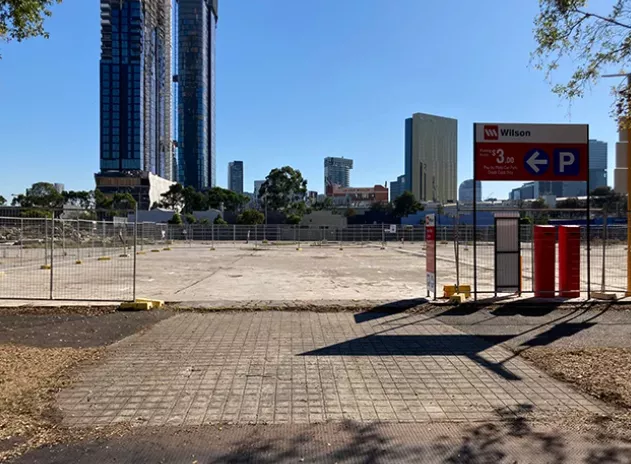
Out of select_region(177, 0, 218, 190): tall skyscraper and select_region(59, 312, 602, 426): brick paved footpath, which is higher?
select_region(177, 0, 218, 190): tall skyscraper

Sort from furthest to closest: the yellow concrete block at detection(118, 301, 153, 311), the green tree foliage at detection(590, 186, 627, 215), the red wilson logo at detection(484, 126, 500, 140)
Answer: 1. the green tree foliage at detection(590, 186, 627, 215)
2. the red wilson logo at detection(484, 126, 500, 140)
3. the yellow concrete block at detection(118, 301, 153, 311)

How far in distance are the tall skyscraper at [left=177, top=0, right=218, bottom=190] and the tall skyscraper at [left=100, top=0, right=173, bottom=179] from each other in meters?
27.8

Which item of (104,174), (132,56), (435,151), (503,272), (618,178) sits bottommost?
(503,272)

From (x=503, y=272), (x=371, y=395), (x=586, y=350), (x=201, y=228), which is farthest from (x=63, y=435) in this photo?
(x=201, y=228)

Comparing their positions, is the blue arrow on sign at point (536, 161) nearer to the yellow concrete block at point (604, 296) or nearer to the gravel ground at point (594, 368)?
the yellow concrete block at point (604, 296)

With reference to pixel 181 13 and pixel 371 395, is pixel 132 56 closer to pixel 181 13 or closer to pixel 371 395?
pixel 181 13

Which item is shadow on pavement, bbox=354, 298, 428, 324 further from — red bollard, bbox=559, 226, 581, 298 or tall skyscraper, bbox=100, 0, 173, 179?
tall skyscraper, bbox=100, 0, 173, 179

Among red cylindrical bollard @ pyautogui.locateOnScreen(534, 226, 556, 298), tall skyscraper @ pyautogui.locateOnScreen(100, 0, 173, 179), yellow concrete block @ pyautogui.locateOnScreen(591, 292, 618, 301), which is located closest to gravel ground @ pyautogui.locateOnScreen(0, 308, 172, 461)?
red cylindrical bollard @ pyautogui.locateOnScreen(534, 226, 556, 298)

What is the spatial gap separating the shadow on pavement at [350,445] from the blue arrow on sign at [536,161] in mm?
7822

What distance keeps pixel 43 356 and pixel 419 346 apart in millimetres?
5281

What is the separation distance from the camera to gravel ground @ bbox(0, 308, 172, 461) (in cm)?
419

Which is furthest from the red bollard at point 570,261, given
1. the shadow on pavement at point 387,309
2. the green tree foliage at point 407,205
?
the green tree foliage at point 407,205

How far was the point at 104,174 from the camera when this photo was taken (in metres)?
125

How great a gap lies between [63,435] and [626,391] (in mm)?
5657
